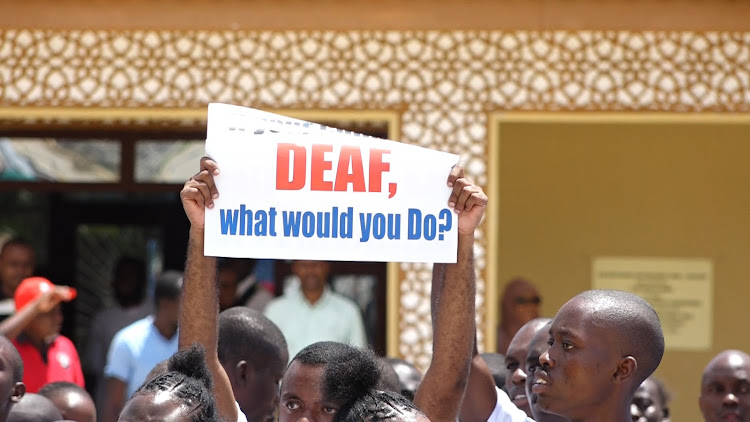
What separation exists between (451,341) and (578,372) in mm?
398

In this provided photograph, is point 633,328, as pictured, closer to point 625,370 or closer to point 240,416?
point 625,370

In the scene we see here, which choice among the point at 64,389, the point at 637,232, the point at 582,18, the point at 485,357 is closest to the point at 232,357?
the point at 64,389

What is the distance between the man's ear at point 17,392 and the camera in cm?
459

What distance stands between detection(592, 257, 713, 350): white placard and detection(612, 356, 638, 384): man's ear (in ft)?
21.5

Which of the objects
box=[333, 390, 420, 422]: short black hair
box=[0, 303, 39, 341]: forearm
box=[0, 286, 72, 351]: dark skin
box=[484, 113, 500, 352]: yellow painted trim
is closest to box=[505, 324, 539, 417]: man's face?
box=[333, 390, 420, 422]: short black hair

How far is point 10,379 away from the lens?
4543 millimetres

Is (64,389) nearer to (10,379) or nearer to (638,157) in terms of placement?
(10,379)

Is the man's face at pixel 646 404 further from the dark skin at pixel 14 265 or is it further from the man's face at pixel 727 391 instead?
the dark skin at pixel 14 265

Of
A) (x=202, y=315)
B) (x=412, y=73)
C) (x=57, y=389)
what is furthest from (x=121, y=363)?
(x=202, y=315)

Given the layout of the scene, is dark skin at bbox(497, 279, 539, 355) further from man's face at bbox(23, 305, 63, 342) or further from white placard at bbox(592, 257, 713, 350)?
man's face at bbox(23, 305, 63, 342)

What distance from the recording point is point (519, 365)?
16.4 ft

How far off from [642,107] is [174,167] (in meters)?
3.22

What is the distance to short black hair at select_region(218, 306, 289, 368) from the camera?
449 cm

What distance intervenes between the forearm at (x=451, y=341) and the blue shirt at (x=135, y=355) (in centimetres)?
354
